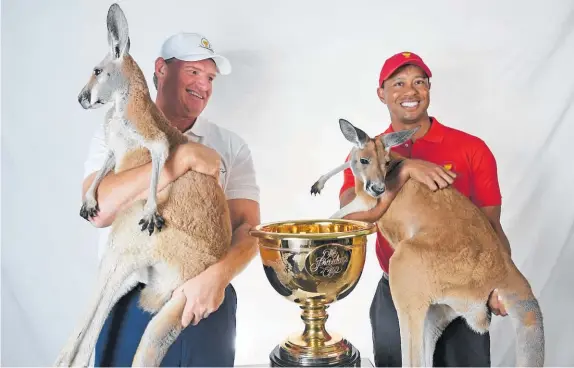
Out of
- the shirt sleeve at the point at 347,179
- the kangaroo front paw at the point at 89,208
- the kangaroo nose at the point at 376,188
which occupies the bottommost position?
the kangaroo front paw at the point at 89,208

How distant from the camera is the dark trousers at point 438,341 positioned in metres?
1.88

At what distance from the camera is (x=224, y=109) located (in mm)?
2023

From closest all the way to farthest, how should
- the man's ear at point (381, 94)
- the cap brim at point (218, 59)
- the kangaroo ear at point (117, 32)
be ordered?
the kangaroo ear at point (117, 32), the cap brim at point (218, 59), the man's ear at point (381, 94)

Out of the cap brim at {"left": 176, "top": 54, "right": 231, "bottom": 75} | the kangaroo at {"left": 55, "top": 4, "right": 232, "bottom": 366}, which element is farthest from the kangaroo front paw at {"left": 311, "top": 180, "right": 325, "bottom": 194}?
the cap brim at {"left": 176, "top": 54, "right": 231, "bottom": 75}

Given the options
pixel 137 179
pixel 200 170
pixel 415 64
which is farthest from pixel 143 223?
pixel 415 64

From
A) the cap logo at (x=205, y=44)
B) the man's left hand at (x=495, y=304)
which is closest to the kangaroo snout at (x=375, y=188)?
the man's left hand at (x=495, y=304)

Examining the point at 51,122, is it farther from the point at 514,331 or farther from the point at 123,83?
the point at 514,331

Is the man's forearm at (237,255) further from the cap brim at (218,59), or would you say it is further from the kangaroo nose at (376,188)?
the cap brim at (218,59)

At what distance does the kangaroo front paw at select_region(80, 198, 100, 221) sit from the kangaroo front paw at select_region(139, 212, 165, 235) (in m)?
0.20

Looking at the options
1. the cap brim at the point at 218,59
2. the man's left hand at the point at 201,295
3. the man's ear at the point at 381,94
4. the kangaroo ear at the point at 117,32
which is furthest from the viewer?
the man's ear at the point at 381,94

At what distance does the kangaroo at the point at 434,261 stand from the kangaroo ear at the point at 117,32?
75cm

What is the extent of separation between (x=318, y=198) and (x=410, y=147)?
1.24 feet

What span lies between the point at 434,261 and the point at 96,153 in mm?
1174

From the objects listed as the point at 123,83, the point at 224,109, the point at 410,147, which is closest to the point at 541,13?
the point at 410,147
